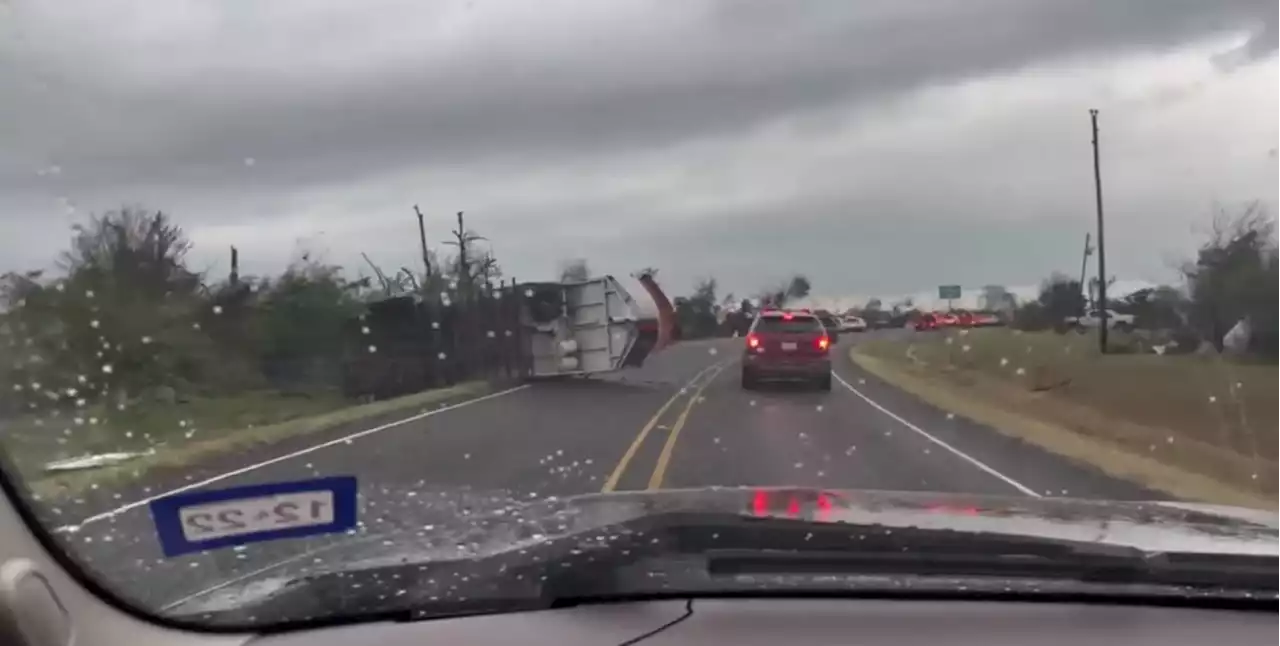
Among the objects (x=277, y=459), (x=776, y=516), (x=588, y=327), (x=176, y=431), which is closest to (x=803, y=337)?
(x=588, y=327)

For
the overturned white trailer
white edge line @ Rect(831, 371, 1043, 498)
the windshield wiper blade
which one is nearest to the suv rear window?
the overturned white trailer

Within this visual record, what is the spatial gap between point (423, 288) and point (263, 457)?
207 centimetres

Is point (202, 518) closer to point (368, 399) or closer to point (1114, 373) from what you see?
point (368, 399)

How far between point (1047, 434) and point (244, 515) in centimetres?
1141

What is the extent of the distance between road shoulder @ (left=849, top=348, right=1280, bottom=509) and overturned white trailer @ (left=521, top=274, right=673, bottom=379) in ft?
12.8

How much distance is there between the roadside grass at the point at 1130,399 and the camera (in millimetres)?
10430

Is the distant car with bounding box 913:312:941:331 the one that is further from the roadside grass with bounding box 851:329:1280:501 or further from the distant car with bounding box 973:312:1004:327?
the roadside grass with bounding box 851:329:1280:501

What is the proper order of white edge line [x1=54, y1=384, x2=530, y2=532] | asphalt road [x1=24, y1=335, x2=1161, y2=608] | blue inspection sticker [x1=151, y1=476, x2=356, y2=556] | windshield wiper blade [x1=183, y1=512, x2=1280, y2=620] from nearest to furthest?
windshield wiper blade [x1=183, y1=512, x2=1280, y2=620]
blue inspection sticker [x1=151, y1=476, x2=356, y2=556]
asphalt road [x1=24, y1=335, x2=1161, y2=608]
white edge line [x1=54, y1=384, x2=530, y2=532]

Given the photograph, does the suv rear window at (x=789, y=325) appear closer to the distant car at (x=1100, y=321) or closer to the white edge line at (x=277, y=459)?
the distant car at (x=1100, y=321)

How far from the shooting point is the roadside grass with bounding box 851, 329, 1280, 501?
10.4 metres

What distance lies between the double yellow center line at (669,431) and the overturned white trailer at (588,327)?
2.45ft

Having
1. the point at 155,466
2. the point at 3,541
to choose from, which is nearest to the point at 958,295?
the point at 155,466

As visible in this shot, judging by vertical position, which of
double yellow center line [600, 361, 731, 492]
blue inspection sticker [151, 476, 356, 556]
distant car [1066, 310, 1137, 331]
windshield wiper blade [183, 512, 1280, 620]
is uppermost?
distant car [1066, 310, 1137, 331]

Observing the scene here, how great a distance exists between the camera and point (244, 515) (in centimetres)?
428
